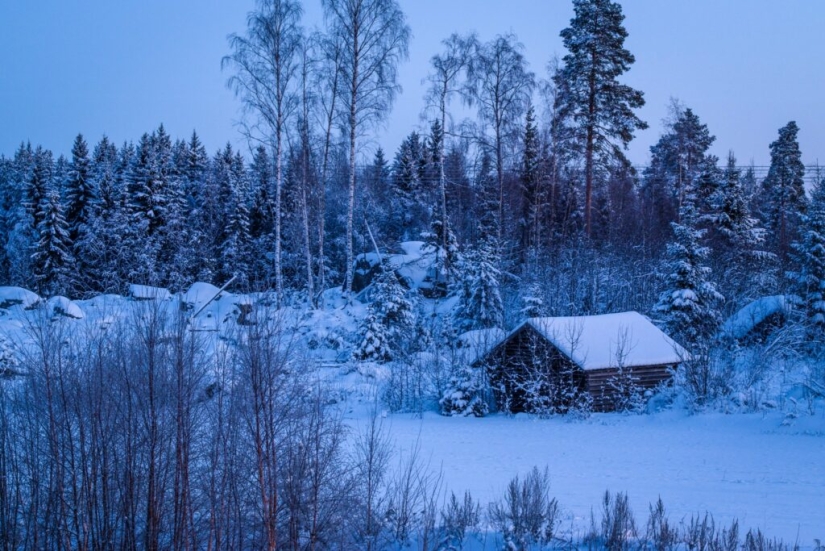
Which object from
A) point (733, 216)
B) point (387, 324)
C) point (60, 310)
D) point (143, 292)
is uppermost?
point (733, 216)

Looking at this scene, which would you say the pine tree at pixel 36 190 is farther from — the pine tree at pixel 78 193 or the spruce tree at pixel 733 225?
the spruce tree at pixel 733 225

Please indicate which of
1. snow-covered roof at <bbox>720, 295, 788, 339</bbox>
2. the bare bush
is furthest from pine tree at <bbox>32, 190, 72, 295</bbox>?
the bare bush

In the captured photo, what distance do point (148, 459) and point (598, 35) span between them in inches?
1000

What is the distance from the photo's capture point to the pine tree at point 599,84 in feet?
84.2

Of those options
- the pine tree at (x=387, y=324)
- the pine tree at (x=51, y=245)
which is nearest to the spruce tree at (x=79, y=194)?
the pine tree at (x=51, y=245)

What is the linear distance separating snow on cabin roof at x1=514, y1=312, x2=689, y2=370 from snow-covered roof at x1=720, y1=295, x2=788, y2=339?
4737mm

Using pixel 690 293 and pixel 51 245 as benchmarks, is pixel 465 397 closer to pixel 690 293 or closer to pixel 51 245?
pixel 690 293

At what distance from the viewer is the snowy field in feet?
26.4

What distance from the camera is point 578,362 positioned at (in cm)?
1564

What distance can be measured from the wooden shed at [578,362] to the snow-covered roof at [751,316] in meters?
5.00

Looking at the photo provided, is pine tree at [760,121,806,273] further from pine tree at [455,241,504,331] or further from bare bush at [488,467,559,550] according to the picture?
bare bush at [488,467,559,550]

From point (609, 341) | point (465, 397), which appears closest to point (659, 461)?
point (609, 341)

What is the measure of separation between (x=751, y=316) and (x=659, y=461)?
37.8 feet

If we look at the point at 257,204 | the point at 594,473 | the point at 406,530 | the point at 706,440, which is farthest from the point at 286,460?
the point at 257,204
